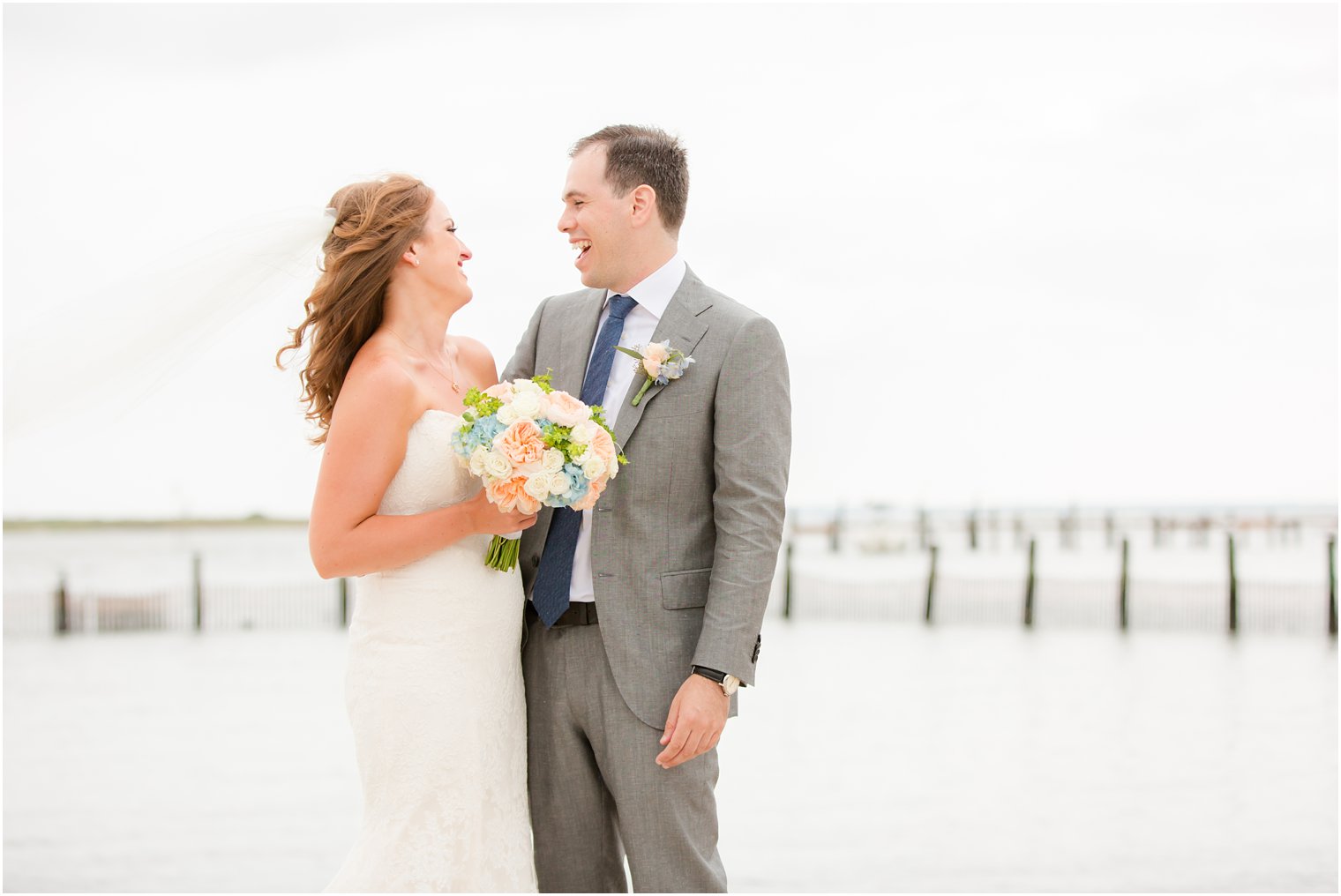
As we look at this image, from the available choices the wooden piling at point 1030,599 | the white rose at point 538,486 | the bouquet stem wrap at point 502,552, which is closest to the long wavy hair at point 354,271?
the bouquet stem wrap at point 502,552

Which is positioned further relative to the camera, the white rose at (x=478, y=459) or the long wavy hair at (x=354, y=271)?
the long wavy hair at (x=354, y=271)

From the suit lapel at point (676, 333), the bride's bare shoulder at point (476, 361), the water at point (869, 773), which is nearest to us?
the suit lapel at point (676, 333)

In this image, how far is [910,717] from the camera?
12.5m

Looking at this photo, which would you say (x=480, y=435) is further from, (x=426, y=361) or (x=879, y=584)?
(x=879, y=584)

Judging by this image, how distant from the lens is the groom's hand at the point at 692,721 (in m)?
3.12

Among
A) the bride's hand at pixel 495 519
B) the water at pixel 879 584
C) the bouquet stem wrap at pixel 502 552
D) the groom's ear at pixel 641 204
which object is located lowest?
the water at pixel 879 584

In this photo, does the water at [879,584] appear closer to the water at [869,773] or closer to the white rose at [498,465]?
the water at [869,773]

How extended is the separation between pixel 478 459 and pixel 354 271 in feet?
2.68

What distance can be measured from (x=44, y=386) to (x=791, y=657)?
1432 centimetres

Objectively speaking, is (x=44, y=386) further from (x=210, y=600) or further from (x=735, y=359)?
(x=210, y=600)

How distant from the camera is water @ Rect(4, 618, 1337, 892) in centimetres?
728

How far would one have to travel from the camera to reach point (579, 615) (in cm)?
332

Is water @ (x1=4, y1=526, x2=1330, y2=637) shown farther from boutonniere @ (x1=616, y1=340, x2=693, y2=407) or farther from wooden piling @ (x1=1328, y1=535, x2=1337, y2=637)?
boutonniere @ (x1=616, y1=340, x2=693, y2=407)

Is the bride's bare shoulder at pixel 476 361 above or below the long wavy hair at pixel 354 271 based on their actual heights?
below
